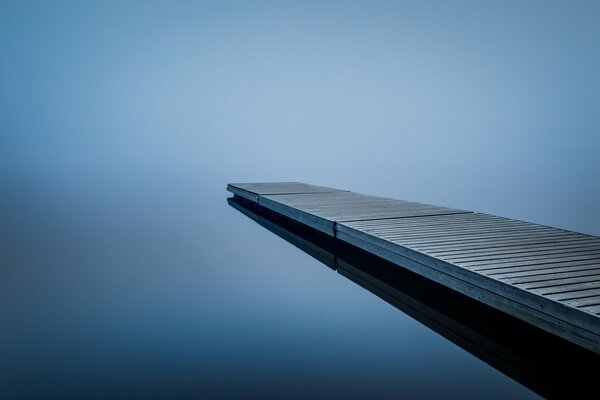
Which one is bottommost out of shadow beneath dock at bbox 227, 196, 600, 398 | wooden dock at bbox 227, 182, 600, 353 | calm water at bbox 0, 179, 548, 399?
calm water at bbox 0, 179, 548, 399

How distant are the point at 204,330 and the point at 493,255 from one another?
71.2 inches

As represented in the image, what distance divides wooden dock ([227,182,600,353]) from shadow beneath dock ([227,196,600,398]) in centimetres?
20

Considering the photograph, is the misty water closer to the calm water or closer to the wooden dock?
the calm water

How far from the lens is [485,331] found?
8.36ft

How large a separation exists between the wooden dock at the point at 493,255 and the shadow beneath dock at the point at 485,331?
0.20 meters

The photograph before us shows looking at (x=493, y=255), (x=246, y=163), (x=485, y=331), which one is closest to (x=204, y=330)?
(x=485, y=331)

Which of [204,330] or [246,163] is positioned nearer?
[204,330]

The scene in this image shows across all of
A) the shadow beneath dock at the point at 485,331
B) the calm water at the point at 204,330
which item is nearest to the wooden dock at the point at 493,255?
the shadow beneath dock at the point at 485,331

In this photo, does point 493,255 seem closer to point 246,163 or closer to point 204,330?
point 204,330

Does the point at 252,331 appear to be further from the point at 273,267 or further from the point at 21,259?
the point at 21,259

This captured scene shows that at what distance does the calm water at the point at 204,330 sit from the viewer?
2.04 metres

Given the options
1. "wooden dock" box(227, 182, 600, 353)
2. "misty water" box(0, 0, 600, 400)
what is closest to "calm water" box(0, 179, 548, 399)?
"misty water" box(0, 0, 600, 400)

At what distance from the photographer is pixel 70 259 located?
13.7 ft

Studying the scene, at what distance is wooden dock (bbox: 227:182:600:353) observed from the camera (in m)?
2.03
